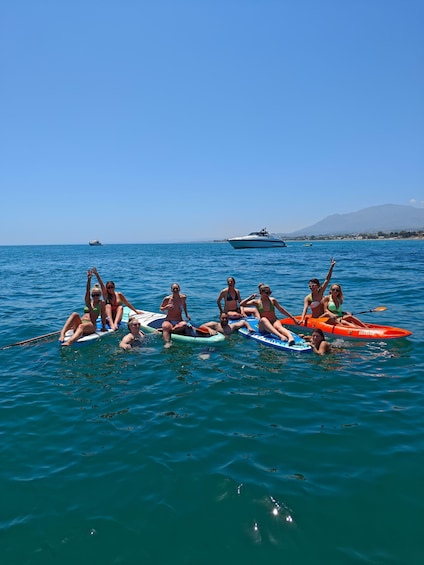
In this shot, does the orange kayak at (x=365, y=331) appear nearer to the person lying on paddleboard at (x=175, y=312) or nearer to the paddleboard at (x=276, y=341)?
the paddleboard at (x=276, y=341)

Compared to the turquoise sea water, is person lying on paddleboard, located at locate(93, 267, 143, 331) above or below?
above

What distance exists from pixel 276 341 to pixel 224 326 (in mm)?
1617

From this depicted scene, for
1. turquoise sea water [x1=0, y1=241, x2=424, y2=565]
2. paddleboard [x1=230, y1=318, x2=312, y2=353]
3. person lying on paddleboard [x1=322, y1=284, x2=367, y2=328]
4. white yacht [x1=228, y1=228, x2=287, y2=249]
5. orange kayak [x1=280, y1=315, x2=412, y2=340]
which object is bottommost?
turquoise sea water [x1=0, y1=241, x2=424, y2=565]

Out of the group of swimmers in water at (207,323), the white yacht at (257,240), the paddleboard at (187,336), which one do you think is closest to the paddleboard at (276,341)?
the group of swimmers in water at (207,323)

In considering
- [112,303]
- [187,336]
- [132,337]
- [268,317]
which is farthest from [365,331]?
[112,303]

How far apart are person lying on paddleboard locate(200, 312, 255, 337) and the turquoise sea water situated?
1253mm

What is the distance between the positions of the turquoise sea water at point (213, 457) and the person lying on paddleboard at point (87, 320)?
683 mm

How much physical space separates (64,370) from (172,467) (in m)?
4.49

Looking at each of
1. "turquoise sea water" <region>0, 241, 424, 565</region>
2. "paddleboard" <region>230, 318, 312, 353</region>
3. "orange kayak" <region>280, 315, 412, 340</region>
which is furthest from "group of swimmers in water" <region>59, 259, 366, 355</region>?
"turquoise sea water" <region>0, 241, 424, 565</region>

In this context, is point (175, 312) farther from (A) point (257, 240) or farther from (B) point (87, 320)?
(A) point (257, 240)

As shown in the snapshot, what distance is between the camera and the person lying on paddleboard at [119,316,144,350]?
9688 mm

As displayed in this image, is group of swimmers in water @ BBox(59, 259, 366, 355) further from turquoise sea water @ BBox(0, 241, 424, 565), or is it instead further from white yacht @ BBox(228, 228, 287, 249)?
white yacht @ BBox(228, 228, 287, 249)

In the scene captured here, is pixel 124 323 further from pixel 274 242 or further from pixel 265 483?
pixel 274 242

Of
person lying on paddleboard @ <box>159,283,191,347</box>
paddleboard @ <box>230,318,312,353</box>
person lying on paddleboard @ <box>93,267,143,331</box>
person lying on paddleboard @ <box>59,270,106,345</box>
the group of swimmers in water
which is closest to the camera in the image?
paddleboard @ <box>230,318,312,353</box>
